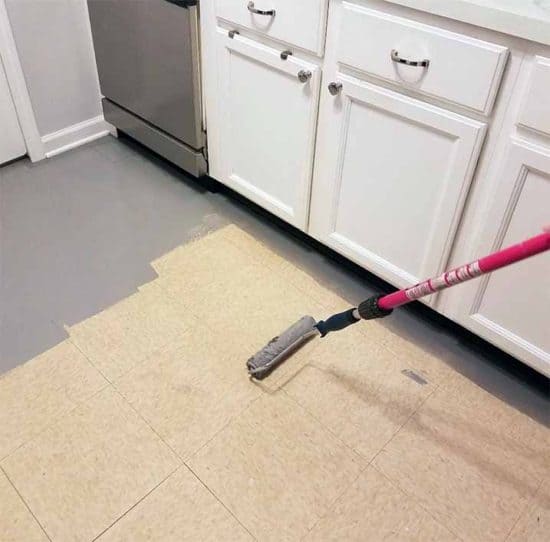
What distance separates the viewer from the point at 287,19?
4.56 ft

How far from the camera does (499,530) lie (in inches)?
45.8

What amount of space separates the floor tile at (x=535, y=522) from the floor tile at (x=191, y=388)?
25.5 inches

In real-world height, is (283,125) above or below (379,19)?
below

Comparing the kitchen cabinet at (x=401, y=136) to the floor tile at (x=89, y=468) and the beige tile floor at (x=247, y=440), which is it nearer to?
the beige tile floor at (x=247, y=440)

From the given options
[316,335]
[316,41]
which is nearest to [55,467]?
[316,335]

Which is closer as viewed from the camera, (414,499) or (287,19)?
(414,499)

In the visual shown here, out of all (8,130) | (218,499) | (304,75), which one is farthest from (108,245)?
(218,499)

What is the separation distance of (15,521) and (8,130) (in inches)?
59.2

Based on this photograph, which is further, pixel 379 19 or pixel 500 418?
pixel 500 418

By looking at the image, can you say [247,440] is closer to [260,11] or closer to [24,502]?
[24,502]

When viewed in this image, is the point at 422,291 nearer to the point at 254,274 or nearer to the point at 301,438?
the point at 301,438

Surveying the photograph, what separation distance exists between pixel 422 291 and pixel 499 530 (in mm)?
525

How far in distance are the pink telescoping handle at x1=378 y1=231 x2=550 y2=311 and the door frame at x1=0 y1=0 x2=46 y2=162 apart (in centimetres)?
160

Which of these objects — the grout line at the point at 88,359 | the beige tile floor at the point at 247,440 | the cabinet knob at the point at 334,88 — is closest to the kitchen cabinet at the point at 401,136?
the cabinet knob at the point at 334,88
